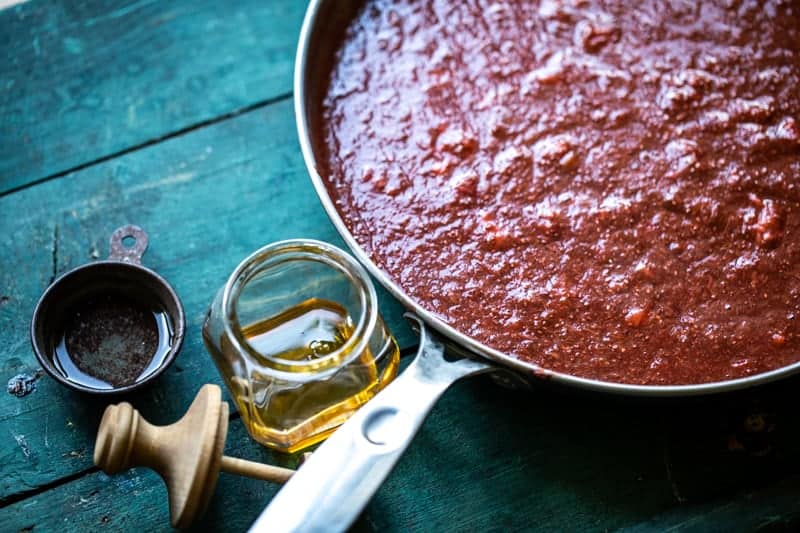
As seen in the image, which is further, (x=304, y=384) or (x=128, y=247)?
(x=128, y=247)

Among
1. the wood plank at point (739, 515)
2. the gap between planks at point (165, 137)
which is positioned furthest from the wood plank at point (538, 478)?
the gap between planks at point (165, 137)

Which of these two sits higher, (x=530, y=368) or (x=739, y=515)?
(x=530, y=368)

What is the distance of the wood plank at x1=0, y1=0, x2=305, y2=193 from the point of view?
1.26m

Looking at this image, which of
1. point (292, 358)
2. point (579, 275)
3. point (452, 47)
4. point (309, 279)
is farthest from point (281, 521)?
point (452, 47)

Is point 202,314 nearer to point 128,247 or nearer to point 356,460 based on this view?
point 128,247

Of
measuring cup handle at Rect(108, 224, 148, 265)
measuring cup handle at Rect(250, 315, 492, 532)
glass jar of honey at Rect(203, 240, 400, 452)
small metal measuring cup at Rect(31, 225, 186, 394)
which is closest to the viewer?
measuring cup handle at Rect(250, 315, 492, 532)

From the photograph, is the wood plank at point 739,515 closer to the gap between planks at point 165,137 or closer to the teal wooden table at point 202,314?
the teal wooden table at point 202,314

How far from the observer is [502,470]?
106cm

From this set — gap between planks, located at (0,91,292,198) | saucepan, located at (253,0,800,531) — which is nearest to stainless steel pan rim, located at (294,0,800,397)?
saucepan, located at (253,0,800,531)

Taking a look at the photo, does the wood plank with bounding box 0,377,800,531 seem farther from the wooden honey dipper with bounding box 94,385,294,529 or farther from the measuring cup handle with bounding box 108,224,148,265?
the measuring cup handle with bounding box 108,224,148,265

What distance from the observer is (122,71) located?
1.31 meters

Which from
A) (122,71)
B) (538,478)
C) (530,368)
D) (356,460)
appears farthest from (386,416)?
(122,71)

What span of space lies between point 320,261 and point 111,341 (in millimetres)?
295

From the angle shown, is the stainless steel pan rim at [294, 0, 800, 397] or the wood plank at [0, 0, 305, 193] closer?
the stainless steel pan rim at [294, 0, 800, 397]
